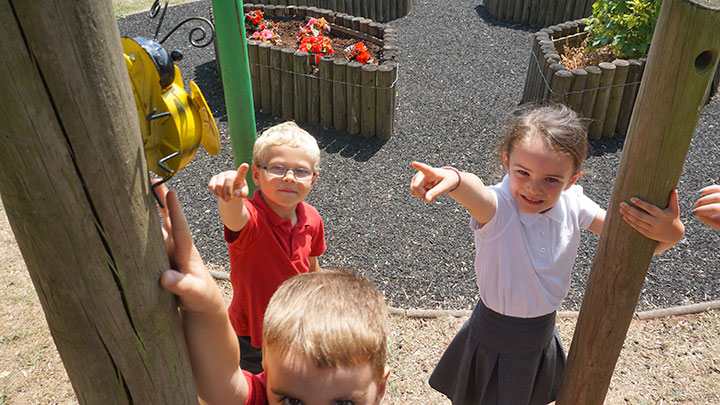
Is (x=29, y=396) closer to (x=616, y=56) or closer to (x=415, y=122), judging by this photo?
(x=415, y=122)

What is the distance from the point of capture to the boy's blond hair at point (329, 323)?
1385 millimetres

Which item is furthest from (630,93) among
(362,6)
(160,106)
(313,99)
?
(160,106)

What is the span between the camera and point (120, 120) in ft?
3.32

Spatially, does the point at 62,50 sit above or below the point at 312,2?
above

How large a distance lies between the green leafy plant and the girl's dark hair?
478cm

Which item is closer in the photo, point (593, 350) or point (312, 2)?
point (593, 350)

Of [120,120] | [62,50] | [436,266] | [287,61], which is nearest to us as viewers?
[62,50]

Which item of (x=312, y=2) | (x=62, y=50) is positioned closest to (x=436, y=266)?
(x=62, y=50)

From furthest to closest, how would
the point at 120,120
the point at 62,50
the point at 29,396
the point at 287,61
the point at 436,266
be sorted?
the point at 287,61 → the point at 436,266 → the point at 29,396 → the point at 120,120 → the point at 62,50

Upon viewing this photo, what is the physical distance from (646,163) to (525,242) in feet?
2.01

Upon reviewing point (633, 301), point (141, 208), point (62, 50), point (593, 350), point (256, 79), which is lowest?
point (256, 79)

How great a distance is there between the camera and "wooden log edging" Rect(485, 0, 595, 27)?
9.43m

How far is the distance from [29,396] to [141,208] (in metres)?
3.11

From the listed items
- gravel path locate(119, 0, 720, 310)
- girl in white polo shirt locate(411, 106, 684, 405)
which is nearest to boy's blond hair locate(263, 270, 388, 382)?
girl in white polo shirt locate(411, 106, 684, 405)
